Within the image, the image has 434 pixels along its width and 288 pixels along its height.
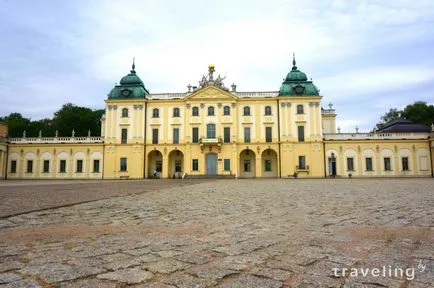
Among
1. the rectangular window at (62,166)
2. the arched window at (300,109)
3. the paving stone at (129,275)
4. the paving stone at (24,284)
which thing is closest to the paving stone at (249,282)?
the paving stone at (129,275)

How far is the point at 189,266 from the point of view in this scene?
10.4ft

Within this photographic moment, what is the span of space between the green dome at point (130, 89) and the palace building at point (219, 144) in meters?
0.14

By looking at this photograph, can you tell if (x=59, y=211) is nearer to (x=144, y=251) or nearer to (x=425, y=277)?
(x=144, y=251)

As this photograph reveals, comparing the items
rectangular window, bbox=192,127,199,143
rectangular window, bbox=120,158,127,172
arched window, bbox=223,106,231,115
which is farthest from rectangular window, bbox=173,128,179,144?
rectangular window, bbox=120,158,127,172

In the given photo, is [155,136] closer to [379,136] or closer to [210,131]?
[210,131]

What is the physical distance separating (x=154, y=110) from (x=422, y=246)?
40.2 meters

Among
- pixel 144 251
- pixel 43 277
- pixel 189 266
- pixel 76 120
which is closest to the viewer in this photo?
pixel 43 277

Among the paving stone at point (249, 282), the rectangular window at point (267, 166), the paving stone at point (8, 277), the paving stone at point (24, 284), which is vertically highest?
the rectangular window at point (267, 166)

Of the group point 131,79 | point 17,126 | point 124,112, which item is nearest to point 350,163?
point 124,112

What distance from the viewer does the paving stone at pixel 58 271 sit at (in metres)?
2.81

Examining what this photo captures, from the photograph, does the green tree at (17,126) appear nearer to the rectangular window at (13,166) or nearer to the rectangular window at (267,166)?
the rectangular window at (13,166)

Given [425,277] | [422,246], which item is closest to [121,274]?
[425,277]

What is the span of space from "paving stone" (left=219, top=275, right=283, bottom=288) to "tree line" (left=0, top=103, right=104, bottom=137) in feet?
189

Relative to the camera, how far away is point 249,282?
2.74m
